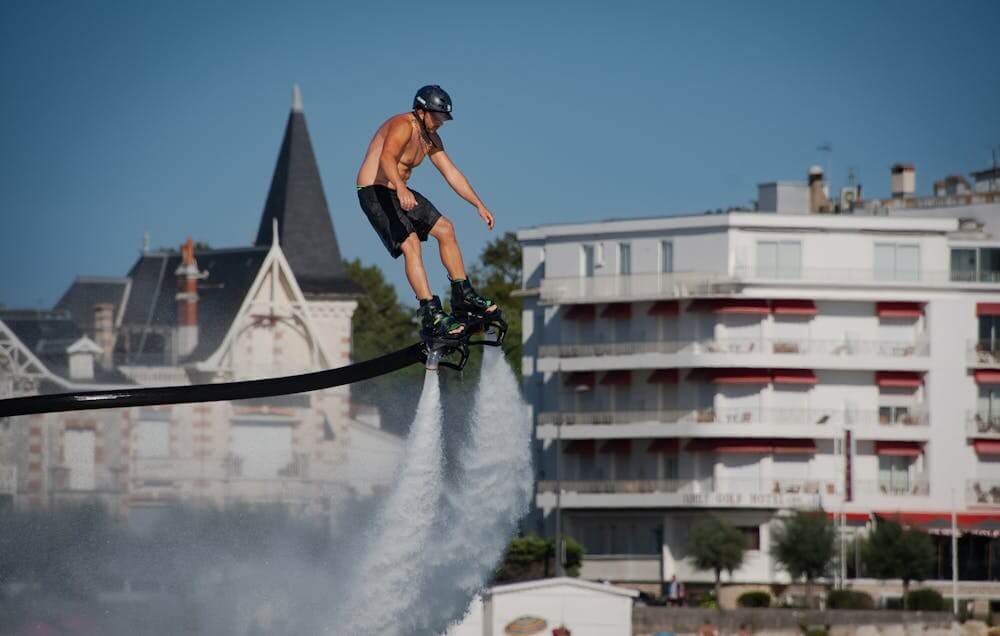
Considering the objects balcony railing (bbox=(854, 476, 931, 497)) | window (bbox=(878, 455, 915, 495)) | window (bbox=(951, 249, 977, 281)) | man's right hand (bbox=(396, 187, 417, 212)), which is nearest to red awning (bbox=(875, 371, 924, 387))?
window (bbox=(878, 455, 915, 495))

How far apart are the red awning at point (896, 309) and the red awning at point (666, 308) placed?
37.7 feet

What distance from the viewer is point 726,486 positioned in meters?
107

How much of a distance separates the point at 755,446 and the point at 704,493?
3942mm

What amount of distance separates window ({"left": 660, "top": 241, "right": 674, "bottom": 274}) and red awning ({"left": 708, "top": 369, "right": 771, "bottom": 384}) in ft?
22.8

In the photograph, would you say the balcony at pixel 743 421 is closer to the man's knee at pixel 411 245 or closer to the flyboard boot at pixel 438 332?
the flyboard boot at pixel 438 332

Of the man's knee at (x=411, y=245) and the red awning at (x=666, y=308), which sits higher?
the red awning at (x=666, y=308)

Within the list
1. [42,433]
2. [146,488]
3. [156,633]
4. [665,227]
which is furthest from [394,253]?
[665,227]

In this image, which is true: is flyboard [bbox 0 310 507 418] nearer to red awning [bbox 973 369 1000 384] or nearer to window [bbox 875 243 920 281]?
window [bbox 875 243 920 281]

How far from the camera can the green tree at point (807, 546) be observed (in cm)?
9788

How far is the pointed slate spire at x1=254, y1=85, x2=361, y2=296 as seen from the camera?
382 ft

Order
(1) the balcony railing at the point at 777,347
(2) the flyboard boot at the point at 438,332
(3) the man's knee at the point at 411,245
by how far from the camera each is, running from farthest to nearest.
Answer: (1) the balcony railing at the point at 777,347 < (2) the flyboard boot at the point at 438,332 < (3) the man's knee at the point at 411,245

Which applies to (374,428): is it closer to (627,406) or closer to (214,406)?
(214,406)

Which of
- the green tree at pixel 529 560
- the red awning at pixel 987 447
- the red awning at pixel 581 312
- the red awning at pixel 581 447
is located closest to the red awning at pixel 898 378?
the red awning at pixel 987 447

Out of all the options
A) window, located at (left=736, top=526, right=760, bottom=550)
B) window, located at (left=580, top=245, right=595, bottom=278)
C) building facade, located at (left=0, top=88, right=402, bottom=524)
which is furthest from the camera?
window, located at (left=580, top=245, right=595, bottom=278)
